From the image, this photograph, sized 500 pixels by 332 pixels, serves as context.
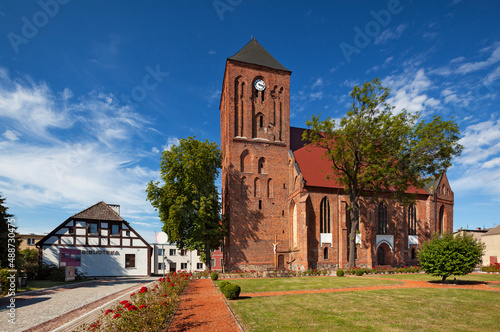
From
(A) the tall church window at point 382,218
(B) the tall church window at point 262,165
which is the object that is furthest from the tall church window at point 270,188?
(A) the tall church window at point 382,218

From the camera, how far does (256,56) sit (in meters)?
37.6

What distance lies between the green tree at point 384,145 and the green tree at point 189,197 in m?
11.4

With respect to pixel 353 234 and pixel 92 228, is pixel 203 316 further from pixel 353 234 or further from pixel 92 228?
pixel 92 228

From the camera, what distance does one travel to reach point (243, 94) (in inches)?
1410

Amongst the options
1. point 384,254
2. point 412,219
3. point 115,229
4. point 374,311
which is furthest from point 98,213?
point 412,219

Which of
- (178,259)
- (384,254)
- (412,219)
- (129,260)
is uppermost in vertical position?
(412,219)

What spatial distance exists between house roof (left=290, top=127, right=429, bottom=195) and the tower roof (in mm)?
8572

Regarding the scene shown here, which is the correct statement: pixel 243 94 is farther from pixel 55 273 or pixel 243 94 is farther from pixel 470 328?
pixel 470 328

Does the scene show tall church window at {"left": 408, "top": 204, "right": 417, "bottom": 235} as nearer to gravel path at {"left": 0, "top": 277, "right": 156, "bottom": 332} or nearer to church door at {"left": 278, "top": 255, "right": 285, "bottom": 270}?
church door at {"left": 278, "top": 255, "right": 285, "bottom": 270}

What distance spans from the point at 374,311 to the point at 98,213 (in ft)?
108

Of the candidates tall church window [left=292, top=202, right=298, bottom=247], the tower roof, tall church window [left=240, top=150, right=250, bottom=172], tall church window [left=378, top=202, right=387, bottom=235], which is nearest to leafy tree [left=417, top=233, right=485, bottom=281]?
tall church window [left=292, top=202, right=298, bottom=247]

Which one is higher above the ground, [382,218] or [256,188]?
[256,188]

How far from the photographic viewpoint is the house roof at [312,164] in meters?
33.9

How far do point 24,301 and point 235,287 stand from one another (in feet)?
35.7
